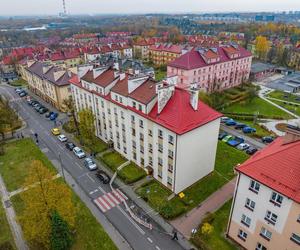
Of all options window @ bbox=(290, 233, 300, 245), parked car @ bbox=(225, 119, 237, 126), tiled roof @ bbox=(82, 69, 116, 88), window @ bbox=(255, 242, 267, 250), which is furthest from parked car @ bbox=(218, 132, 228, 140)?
window @ bbox=(290, 233, 300, 245)

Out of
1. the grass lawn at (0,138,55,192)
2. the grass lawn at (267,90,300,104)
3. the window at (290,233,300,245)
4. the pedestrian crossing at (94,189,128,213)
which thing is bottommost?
the grass lawn at (0,138,55,192)

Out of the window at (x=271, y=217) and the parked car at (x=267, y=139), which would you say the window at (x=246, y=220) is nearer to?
the window at (x=271, y=217)

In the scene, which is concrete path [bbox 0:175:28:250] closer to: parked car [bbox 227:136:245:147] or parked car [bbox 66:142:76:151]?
parked car [bbox 66:142:76:151]

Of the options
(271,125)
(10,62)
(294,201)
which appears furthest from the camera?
(10,62)

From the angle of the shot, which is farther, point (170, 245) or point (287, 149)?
point (170, 245)

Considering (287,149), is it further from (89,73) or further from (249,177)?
(89,73)

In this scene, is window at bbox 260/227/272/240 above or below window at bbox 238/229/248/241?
above

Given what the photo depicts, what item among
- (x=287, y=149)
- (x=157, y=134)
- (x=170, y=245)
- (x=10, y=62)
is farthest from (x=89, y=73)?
(x=10, y=62)
